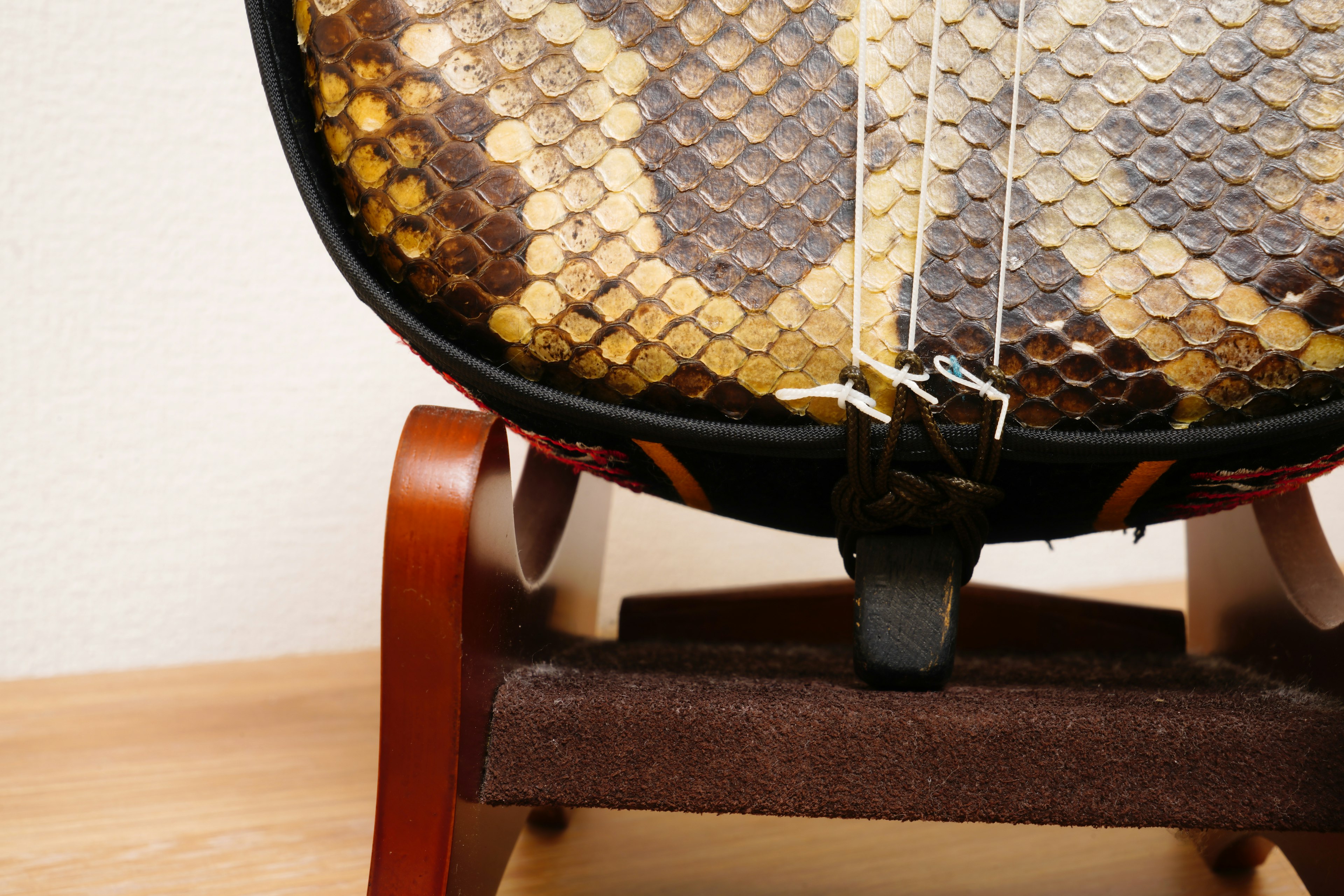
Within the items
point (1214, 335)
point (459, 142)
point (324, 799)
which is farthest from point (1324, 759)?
point (324, 799)

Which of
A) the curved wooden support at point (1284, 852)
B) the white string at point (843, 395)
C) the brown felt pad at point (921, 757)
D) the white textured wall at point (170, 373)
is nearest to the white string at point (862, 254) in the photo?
the white string at point (843, 395)

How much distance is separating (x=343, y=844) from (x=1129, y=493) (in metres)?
0.45

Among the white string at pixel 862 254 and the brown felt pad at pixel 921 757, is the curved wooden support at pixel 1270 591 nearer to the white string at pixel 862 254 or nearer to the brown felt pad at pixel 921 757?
the brown felt pad at pixel 921 757

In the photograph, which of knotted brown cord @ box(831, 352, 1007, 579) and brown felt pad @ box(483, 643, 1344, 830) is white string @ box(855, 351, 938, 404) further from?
brown felt pad @ box(483, 643, 1344, 830)

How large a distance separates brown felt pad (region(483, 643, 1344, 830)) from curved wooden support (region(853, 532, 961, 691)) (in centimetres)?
1

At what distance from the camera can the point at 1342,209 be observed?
1.11 ft

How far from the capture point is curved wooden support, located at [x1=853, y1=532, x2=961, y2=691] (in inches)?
15.0

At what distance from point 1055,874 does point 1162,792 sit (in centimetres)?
19

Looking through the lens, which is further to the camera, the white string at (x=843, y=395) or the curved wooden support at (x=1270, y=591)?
the curved wooden support at (x=1270, y=591)

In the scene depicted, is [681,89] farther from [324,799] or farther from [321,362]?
[321,362]

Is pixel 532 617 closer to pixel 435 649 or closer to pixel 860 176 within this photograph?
pixel 435 649

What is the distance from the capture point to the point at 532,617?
47 centimetres

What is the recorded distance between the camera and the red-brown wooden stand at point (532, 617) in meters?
0.36

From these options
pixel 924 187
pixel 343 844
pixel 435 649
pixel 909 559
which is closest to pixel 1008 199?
pixel 924 187
